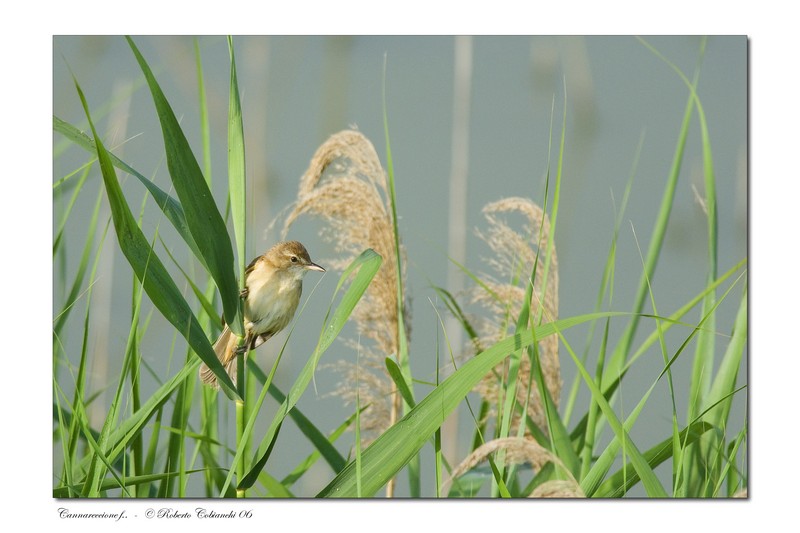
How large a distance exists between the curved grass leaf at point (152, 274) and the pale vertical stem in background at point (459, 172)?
0.87 meters

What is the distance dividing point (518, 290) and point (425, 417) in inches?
21.1

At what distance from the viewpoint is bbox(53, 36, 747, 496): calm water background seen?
2482mm

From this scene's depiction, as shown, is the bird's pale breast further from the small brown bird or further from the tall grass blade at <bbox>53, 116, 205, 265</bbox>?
the tall grass blade at <bbox>53, 116, 205, 265</bbox>

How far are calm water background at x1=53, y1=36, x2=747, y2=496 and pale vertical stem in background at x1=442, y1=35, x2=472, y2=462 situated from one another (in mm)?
19

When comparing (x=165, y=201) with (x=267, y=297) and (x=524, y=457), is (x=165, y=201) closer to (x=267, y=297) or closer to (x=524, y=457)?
(x=267, y=297)

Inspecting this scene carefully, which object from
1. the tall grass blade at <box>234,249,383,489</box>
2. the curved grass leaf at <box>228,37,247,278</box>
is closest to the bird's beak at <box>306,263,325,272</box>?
the tall grass blade at <box>234,249,383,489</box>

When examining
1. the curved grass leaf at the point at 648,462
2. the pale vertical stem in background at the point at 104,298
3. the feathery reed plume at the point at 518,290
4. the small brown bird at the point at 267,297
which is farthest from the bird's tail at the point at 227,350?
the curved grass leaf at the point at 648,462

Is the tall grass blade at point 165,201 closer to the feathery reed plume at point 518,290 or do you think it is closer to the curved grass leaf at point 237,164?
the curved grass leaf at point 237,164

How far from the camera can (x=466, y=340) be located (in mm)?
2541

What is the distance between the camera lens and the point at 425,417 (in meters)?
1.99

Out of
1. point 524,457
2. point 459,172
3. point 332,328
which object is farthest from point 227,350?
point 459,172

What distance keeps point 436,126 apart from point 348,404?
943 millimetres
